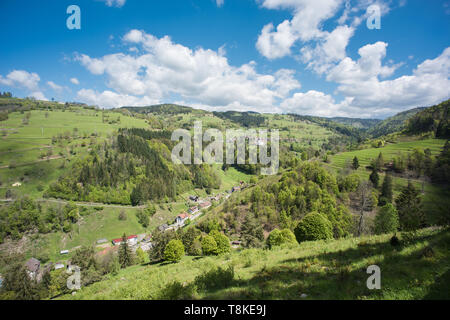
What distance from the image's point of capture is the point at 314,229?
21.5 metres

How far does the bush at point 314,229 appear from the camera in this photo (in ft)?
69.6

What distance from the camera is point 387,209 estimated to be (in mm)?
28234


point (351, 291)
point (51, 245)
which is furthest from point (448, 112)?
point (51, 245)

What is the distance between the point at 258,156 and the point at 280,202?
93616 millimetres

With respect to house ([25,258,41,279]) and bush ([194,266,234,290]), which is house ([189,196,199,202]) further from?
bush ([194,266,234,290])

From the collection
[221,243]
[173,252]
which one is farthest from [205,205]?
[173,252]

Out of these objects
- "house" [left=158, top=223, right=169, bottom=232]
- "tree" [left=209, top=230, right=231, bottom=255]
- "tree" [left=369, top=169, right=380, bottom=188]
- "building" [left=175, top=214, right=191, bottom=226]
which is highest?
"tree" [left=369, top=169, right=380, bottom=188]

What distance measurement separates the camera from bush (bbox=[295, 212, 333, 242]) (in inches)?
835

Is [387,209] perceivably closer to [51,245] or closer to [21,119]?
[51,245]

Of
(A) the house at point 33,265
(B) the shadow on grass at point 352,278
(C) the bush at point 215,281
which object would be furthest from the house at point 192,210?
(B) the shadow on grass at point 352,278

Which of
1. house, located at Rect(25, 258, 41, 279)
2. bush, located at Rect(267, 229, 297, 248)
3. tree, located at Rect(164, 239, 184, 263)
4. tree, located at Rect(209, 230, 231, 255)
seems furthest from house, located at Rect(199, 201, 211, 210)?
bush, located at Rect(267, 229, 297, 248)

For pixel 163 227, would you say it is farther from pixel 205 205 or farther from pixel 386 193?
pixel 386 193

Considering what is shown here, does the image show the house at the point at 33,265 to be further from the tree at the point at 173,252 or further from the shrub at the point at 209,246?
the shrub at the point at 209,246

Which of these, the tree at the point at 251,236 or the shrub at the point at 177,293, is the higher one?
the shrub at the point at 177,293
